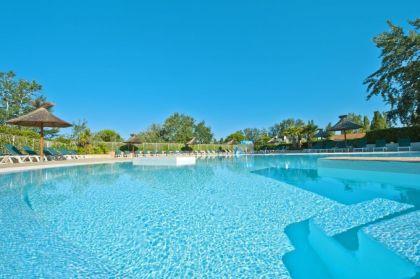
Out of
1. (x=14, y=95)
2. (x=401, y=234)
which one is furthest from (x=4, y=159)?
(x=14, y=95)

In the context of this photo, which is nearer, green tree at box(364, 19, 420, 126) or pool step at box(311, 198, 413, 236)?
pool step at box(311, 198, 413, 236)

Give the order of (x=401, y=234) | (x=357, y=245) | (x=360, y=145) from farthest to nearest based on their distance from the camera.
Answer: (x=360, y=145) → (x=401, y=234) → (x=357, y=245)

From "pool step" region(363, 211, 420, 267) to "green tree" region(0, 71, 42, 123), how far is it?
35771mm

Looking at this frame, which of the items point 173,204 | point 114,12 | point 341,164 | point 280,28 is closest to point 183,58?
point 114,12

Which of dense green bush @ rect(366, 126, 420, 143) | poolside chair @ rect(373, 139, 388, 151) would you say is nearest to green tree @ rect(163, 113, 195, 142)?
dense green bush @ rect(366, 126, 420, 143)

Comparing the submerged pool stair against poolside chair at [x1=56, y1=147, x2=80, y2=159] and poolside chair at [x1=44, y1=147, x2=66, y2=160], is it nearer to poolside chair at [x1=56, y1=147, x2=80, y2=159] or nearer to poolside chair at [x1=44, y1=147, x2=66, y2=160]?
poolside chair at [x1=44, y1=147, x2=66, y2=160]

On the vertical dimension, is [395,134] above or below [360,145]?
above

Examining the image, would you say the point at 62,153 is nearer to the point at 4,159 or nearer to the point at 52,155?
the point at 52,155

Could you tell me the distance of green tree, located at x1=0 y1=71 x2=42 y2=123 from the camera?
2881 centimetres

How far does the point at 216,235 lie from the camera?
3156mm

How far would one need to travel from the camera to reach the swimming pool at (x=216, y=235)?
2301 mm

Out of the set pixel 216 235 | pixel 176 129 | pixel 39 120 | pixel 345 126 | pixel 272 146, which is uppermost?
pixel 176 129

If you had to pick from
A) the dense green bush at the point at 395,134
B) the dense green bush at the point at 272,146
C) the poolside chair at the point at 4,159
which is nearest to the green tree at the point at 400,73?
the dense green bush at the point at 395,134

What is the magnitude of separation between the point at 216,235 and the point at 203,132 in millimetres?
41662
